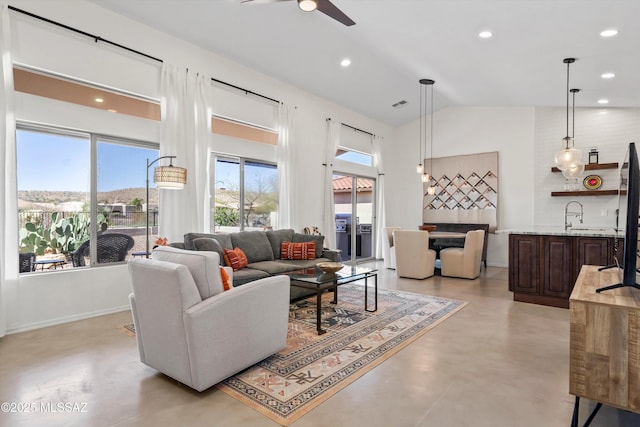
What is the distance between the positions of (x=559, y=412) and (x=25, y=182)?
5061 mm

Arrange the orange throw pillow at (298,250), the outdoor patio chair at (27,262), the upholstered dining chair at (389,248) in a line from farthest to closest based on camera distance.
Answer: the upholstered dining chair at (389,248) → the orange throw pillow at (298,250) → the outdoor patio chair at (27,262)

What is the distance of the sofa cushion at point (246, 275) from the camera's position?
12.9 feet

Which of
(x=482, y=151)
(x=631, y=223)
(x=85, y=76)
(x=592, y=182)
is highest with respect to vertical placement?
(x=85, y=76)

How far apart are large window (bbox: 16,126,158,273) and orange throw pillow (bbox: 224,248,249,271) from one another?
3.83ft

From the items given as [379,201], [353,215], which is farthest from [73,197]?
[379,201]

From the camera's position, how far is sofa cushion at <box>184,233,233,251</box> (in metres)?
4.23

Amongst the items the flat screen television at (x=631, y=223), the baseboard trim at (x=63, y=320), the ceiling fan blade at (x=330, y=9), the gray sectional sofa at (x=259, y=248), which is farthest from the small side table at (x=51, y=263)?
the flat screen television at (x=631, y=223)

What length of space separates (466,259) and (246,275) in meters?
3.99

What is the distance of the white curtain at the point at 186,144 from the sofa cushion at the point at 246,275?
44.3 inches

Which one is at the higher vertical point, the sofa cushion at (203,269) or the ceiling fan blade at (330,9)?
the ceiling fan blade at (330,9)

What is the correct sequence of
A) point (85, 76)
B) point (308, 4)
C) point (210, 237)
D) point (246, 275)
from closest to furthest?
point (308, 4) → point (85, 76) → point (246, 275) → point (210, 237)

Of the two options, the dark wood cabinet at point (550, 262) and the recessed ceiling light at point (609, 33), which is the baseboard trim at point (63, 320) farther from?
the recessed ceiling light at point (609, 33)

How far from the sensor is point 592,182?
6570mm

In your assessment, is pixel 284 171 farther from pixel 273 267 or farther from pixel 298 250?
pixel 273 267
